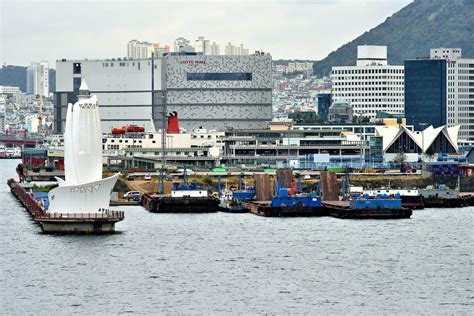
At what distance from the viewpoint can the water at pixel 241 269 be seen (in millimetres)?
68812

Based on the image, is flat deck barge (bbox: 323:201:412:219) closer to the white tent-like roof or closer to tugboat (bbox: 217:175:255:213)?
tugboat (bbox: 217:175:255:213)

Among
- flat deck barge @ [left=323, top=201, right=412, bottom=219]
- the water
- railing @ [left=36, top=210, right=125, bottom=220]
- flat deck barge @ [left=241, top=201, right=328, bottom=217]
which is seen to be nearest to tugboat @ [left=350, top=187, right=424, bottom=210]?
flat deck barge @ [left=241, top=201, right=328, bottom=217]

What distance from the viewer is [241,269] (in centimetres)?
8062

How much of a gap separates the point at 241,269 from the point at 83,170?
19937mm

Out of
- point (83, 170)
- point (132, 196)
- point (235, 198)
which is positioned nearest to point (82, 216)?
point (83, 170)

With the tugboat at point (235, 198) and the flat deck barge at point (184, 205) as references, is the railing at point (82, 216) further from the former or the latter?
the tugboat at point (235, 198)

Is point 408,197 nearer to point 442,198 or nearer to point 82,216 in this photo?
point 442,198

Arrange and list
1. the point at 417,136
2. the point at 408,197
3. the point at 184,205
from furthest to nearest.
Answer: the point at 417,136, the point at 408,197, the point at 184,205

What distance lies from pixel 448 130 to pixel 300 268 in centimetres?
11436

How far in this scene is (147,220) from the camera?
115 meters

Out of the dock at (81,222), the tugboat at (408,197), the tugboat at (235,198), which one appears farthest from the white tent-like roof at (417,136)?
A: the dock at (81,222)

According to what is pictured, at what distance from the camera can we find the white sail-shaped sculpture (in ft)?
314

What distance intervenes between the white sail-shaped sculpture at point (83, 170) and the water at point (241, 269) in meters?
2.48

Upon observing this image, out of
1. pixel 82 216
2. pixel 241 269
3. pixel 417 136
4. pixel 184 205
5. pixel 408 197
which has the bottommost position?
pixel 241 269
